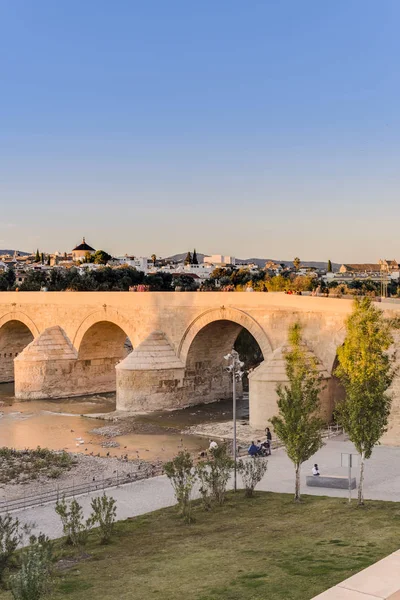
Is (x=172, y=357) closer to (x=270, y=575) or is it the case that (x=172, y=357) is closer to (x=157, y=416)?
(x=157, y=416)

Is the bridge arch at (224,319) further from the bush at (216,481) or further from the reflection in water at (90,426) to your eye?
the bush at (216,481)

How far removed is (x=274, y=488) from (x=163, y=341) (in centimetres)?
1611

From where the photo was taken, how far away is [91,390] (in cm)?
3594

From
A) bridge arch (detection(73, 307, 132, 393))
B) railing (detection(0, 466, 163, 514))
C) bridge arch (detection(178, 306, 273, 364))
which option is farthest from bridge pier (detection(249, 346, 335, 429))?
bridge arch (detection(73, 307, 132, 393))

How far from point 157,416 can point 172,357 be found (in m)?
3.19

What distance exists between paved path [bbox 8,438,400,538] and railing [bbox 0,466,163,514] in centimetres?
28

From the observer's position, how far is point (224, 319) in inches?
1153

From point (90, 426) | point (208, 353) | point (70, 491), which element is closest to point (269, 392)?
point (90, 426)

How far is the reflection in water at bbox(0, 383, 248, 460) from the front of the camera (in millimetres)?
23117

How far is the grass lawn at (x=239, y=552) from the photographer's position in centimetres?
909

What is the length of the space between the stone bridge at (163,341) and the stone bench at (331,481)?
5.07 m

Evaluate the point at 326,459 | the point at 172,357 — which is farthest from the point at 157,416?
the point at 326,459

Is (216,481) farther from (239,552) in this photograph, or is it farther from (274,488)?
(239,552)

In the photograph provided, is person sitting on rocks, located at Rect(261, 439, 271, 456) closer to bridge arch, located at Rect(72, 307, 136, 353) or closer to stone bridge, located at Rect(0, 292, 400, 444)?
stone bridge, located at Rect(0, 292, 400, 444)
